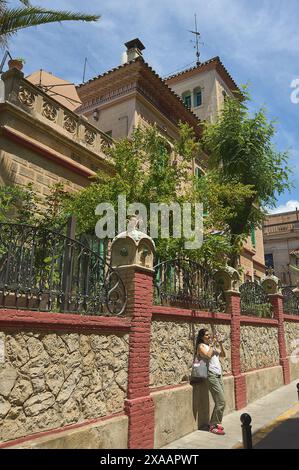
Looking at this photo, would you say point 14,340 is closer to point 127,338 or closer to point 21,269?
point 21,269

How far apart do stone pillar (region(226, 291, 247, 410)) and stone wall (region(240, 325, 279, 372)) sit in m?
0.59

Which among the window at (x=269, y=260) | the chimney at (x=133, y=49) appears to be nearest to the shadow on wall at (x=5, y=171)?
the chimney at (x=133, y=49)

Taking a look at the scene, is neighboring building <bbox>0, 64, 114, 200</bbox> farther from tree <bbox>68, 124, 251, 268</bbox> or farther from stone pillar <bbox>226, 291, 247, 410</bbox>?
stone pillar <bbox>226, 291, 247, 410</bbox>

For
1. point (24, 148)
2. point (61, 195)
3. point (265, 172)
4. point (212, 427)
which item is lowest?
point (212, 427)

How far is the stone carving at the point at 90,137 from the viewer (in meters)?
12.6

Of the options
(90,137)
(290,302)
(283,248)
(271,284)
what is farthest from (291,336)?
(283,248)

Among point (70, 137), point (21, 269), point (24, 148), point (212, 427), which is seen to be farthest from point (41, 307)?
point (70, 137)

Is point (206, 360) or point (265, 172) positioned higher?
point (265, 172)

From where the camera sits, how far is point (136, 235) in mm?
6395

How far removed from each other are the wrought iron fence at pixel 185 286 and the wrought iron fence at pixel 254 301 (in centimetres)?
180

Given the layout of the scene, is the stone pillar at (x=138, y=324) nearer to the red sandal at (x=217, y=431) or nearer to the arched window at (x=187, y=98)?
the red sandal at (x=217, y=431)

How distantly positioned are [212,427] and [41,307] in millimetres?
4489

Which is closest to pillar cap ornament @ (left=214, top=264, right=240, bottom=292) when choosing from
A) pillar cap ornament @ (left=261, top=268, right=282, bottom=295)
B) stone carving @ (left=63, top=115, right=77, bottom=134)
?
pillar cap ornament @ (left=261, top=268, right=282, bottom=295)

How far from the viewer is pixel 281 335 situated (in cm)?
1381
